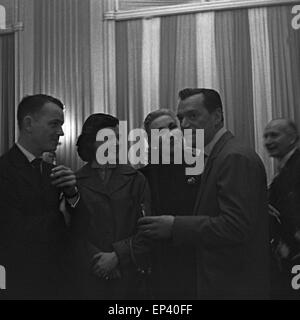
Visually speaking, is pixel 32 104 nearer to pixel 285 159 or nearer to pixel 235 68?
pixel 235 68

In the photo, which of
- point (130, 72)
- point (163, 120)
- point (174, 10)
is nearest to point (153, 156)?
point (163, 120)

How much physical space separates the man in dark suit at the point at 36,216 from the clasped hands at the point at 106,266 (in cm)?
11

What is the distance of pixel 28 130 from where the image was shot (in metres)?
2.07

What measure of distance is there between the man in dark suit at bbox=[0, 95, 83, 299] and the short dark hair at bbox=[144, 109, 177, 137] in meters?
0.35

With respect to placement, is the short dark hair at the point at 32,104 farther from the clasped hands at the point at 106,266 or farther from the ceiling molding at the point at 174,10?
the clasped hands at the point at 106,266

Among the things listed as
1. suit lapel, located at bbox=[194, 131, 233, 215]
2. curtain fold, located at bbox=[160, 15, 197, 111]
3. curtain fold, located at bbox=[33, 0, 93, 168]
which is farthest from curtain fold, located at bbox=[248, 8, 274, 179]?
curtain fold, located at bbox=[33, 0, 93, 168]

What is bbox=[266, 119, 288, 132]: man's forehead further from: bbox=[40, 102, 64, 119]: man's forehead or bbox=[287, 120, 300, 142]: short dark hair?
bbox=[40, 102, 64, 119]: man's forehead

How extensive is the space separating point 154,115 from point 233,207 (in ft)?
1.58

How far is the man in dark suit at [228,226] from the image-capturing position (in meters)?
1.91

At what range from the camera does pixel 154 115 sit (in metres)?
2.03

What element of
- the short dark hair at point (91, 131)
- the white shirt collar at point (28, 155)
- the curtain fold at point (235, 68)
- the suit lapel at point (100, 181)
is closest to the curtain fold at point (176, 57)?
the curtain fold at point (235, 68)
